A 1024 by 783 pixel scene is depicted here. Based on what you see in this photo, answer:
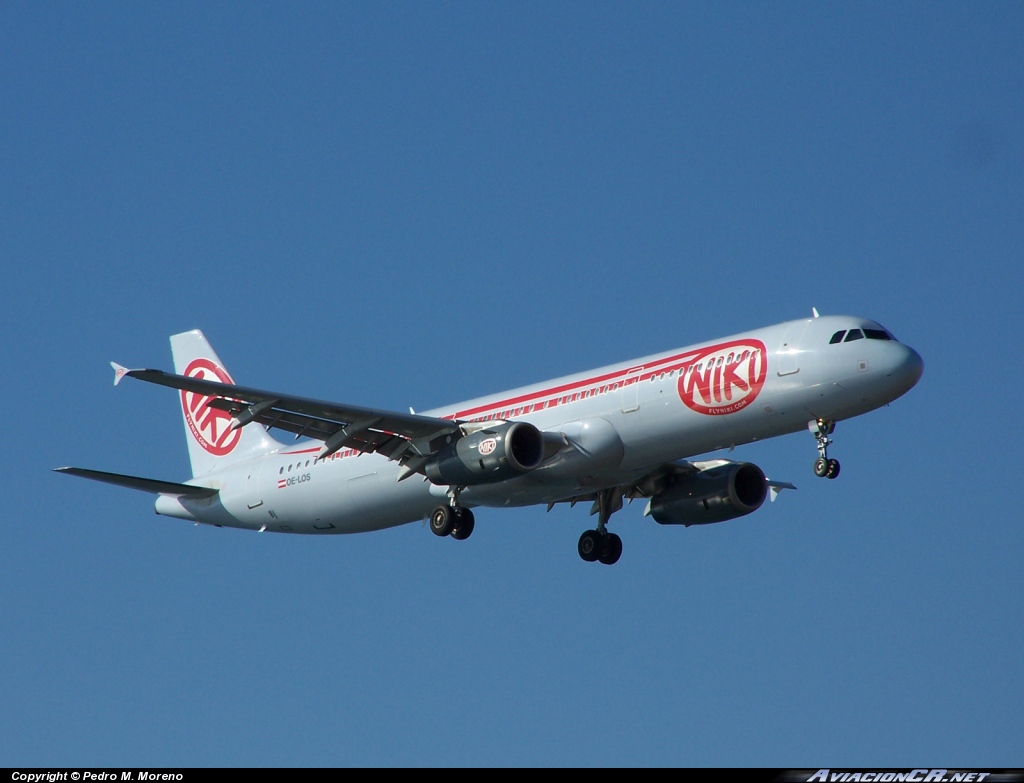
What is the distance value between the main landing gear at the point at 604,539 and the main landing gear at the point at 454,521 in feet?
17.6

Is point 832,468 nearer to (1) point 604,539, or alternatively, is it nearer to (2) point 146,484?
(1) point 604,539

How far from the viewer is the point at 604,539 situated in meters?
51.1

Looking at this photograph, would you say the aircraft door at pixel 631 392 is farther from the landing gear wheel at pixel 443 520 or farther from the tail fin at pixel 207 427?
the tail fin at pixel 207 427

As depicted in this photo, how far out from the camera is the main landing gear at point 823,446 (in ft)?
136

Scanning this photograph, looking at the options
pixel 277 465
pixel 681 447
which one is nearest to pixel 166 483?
pixel 277 465

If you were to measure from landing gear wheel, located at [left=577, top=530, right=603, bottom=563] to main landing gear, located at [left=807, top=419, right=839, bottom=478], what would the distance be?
425 inches

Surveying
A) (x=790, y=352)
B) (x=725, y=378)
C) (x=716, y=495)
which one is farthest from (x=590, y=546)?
(x=790, y=352)

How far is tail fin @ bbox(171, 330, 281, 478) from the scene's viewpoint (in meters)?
55.3

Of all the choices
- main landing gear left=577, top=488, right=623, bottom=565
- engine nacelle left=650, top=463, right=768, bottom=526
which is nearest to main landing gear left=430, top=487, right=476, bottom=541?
main landing gear left=577, top=488, right=623, bottom=565

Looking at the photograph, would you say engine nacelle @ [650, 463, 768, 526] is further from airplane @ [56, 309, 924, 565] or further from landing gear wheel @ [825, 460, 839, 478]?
landing gear wheel @ [825, 460, 839, 478]

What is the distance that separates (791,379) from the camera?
1636 inches

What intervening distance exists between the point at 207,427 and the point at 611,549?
16.0 metres
